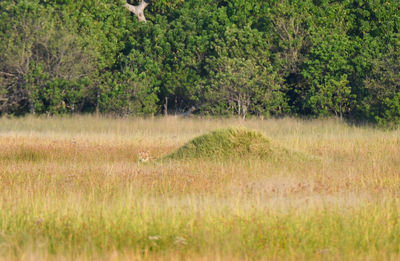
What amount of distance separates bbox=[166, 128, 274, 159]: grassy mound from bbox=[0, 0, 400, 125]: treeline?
46.3 ft

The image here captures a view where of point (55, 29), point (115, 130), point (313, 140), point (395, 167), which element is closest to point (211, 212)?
point (395, 167)

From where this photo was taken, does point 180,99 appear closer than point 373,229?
No

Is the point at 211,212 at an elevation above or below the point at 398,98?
above

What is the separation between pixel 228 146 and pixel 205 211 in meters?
6.77

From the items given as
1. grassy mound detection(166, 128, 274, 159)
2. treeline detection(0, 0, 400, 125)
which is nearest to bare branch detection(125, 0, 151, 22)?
treeline detection(0, 0, 400, 125)

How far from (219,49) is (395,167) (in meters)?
18.2

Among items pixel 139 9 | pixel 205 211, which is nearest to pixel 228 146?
pixel 205 211

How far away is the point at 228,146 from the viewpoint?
46.2ft

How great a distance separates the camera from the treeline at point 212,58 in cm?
2864

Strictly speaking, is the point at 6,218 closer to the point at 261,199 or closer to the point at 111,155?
the point at 261,199

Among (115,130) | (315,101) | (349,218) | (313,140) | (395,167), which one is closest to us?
(349,218)

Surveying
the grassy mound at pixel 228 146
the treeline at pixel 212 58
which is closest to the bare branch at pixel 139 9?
the treeline at pixel 212 58

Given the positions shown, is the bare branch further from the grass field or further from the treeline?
the grass field

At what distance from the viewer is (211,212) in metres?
7.31
